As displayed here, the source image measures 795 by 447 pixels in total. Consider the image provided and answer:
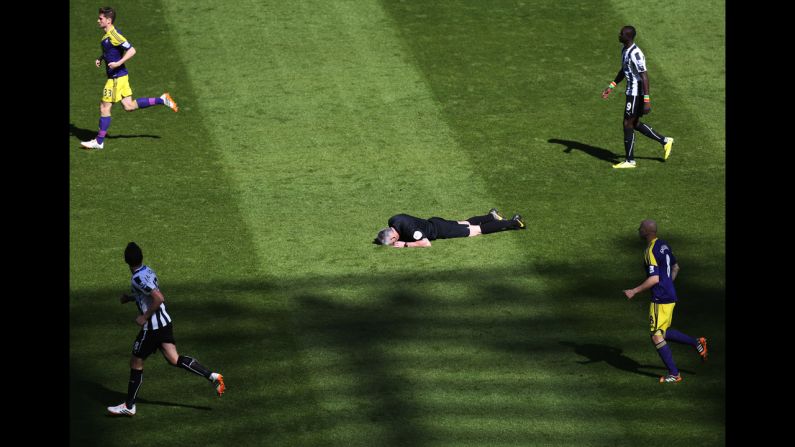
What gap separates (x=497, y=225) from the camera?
63.1ft

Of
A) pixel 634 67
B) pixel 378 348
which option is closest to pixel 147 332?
pixel 378 348

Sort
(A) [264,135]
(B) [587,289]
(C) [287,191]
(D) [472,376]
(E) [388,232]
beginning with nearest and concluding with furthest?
(D) [472,376], (B) [587,289], (E) [388,232], (C) [287,191], (A) [264,135]

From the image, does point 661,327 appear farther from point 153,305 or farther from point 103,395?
point 103,395

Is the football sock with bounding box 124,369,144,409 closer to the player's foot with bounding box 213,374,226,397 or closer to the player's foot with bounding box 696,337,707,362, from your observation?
the player's foot with bounding box 213,374,226,397

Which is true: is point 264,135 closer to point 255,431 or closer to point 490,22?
point 490,22

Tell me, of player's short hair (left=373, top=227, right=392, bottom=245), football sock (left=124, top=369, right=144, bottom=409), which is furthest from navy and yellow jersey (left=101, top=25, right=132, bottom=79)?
football sock (left=124, top=369, right=144, bottom=409)

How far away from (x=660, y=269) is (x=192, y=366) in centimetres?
527

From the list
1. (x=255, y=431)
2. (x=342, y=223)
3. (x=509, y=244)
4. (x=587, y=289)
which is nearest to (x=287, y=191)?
(x=342, y=223)

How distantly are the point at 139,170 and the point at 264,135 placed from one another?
2.30 meters

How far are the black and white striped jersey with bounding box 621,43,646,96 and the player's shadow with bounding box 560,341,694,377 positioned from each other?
20.4ft

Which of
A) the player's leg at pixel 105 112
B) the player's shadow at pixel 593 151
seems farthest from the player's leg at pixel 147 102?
the player's shadow at pixel 593 151

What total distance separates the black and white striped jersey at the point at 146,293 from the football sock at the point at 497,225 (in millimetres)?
5999

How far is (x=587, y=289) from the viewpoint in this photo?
17641 millimetres

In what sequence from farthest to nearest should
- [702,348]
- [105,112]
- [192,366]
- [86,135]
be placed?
[86,135] < [105,112] < [702,348] < [192,366]
